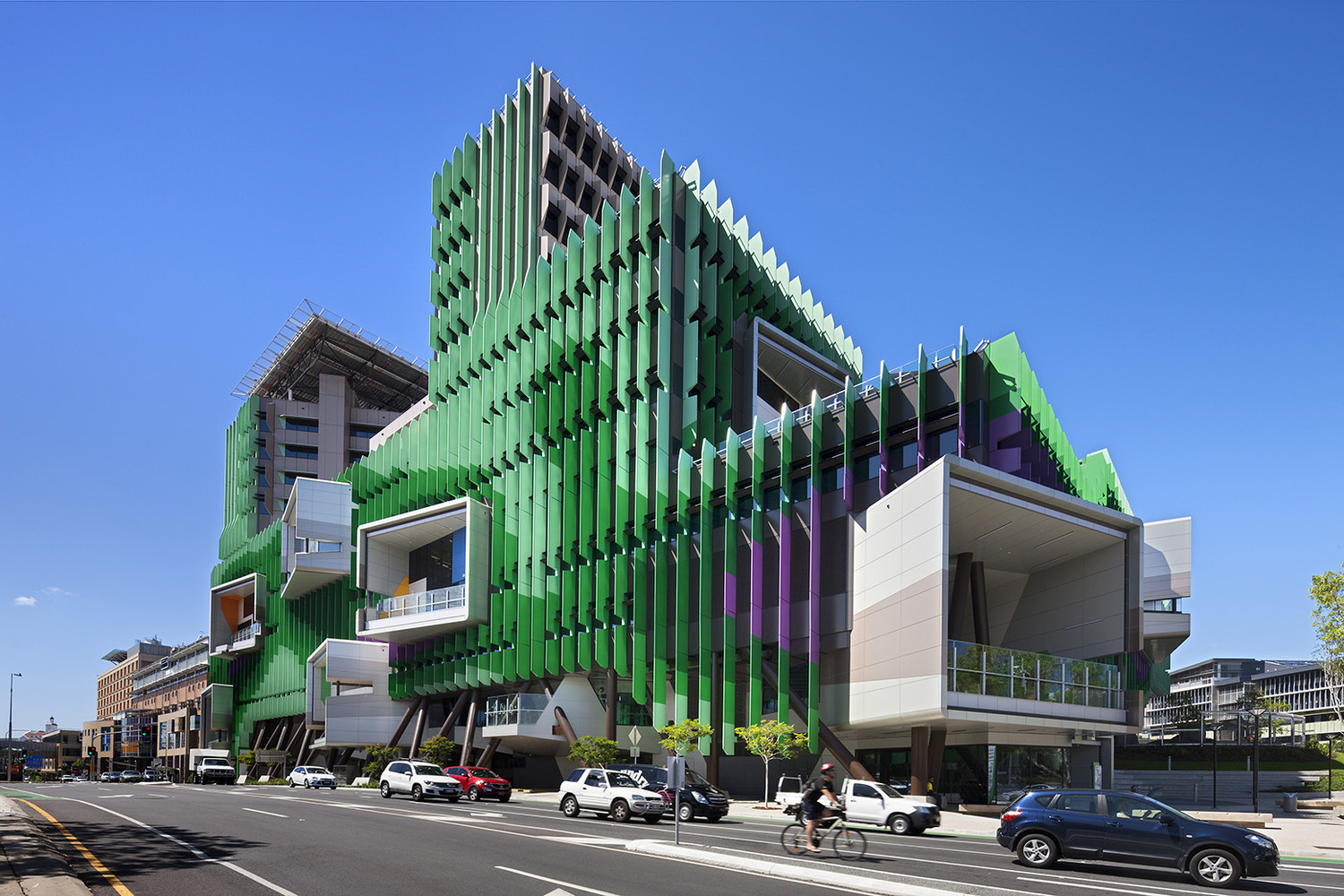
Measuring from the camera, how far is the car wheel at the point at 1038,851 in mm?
20125

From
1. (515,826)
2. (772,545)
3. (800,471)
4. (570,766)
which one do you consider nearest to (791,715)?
(772,545)

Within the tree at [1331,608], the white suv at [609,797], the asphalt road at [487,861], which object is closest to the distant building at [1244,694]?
the tree at [1331,608]

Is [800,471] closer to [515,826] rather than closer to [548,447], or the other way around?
[548,447]

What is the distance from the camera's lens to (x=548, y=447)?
60219mm

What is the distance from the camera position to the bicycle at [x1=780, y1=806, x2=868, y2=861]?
2036 cm

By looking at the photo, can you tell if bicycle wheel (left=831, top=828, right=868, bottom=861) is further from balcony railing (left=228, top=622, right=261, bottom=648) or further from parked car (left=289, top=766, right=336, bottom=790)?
balcony railing (left=228, top=622, right=261, bottom=648)

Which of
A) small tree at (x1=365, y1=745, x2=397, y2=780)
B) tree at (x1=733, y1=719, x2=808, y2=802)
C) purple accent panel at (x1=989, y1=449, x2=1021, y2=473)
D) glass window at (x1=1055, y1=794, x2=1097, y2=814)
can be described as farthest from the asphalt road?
small tree at (x1=365, y1=745, x2=397, y2=780)

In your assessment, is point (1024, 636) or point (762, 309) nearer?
point (1024, 636)

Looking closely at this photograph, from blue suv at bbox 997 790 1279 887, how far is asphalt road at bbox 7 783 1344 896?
1.29ft

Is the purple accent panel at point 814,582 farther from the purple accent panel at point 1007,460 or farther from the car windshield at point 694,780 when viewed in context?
the car windshield at point 694,780

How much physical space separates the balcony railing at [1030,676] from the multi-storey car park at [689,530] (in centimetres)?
15

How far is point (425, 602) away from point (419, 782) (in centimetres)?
2703

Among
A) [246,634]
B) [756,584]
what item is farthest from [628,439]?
[246,634]

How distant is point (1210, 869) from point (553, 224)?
6010 centimetres
